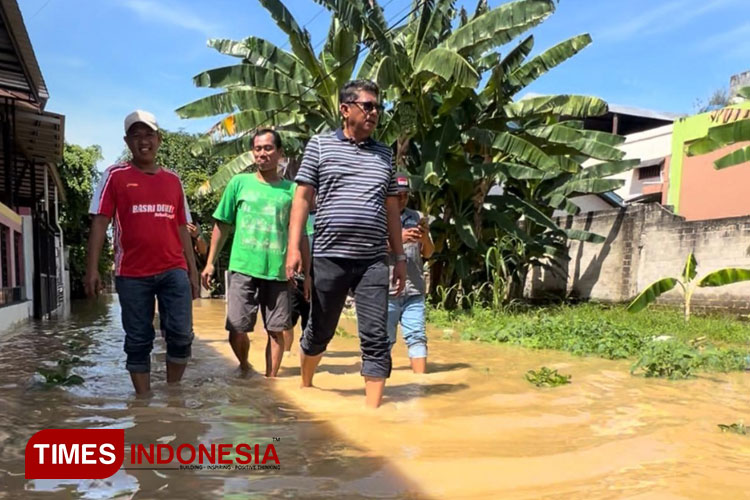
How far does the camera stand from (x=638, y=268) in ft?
35.9

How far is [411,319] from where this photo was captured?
162 inches

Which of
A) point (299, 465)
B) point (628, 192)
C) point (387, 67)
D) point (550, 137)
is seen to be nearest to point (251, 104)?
point (387, 67)

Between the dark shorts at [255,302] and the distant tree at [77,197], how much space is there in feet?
54.5

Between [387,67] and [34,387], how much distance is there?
6.24 metres

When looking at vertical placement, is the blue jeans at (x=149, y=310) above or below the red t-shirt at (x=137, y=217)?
below

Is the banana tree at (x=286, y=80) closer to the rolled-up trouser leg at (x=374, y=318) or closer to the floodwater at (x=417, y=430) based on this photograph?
the floodwater at (x=417, y=430)

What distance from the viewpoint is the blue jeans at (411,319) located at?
4.12m

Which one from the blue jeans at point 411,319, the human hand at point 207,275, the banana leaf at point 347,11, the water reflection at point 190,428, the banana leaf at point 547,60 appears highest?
the banana leaf at point 347,11

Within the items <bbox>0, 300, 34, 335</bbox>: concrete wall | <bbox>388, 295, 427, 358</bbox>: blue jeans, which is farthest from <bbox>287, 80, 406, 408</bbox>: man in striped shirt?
<bbox>0, 300, 34, 335</bbox>: concrete wall

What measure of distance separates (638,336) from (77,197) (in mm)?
19417

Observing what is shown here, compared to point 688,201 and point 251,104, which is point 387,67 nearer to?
point 251,104

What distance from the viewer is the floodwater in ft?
6.36

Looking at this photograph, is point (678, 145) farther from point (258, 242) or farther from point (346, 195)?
point (346, 195)

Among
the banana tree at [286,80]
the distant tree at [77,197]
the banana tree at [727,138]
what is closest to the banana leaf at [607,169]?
the banana tree at [727,138]
